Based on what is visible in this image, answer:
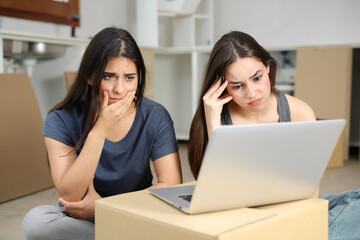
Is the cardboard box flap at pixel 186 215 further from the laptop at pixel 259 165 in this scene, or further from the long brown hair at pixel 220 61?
the long brown hair at pixel 220 61

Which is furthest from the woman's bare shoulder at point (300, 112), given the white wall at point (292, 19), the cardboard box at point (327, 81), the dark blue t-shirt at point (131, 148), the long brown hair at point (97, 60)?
the white wall at point (292, 19)

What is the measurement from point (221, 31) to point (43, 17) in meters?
1.75

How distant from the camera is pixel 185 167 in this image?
10.2 feet

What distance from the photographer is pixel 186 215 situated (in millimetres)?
783

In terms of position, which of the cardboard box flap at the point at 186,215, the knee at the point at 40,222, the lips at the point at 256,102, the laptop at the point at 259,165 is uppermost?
the lips at the point at 256,102

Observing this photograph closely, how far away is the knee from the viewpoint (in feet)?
4.19

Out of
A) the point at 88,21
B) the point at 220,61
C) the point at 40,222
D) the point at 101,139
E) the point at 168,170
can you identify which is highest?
the point at 88,21

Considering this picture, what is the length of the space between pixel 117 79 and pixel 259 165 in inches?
23.9

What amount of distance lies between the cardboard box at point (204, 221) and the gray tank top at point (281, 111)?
551 mm

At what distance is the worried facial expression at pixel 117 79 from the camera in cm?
125

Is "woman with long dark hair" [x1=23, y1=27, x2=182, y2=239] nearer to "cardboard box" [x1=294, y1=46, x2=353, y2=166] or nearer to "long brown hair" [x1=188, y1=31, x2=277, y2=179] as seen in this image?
"long brown hair" [x1=188, y1=31, x2=277, y2=179]

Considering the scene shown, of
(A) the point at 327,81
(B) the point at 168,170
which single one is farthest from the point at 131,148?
(A) the point at 327,81

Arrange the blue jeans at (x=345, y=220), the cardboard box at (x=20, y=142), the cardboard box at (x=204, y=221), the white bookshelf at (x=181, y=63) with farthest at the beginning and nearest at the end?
the white bookshelf at (x=181, y=63) < the cardboard box at (x=20, y=142) < the blue jeans at (x=345, y=220) < the cardboard box at (x=204, y=221)

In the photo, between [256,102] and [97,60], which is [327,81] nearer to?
[256,102]
